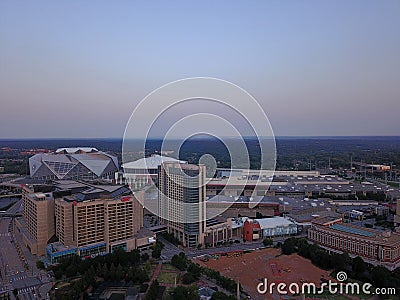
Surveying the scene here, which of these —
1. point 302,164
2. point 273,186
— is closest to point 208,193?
point 273,186

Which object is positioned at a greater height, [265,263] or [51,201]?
[51,201]

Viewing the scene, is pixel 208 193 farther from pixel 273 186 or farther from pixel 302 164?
pixel 302 164

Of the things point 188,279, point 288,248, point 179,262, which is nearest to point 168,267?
point 179,262

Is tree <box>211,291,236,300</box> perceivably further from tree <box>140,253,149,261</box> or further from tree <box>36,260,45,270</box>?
tree <box>36,260,45,270</box>

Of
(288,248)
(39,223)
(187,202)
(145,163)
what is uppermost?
(145,163)

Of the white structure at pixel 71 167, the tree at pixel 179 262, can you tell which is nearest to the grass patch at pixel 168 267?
the tree at pixel 179 262

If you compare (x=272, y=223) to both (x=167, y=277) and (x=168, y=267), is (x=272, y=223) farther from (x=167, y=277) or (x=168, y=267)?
(x=167, y=277)
